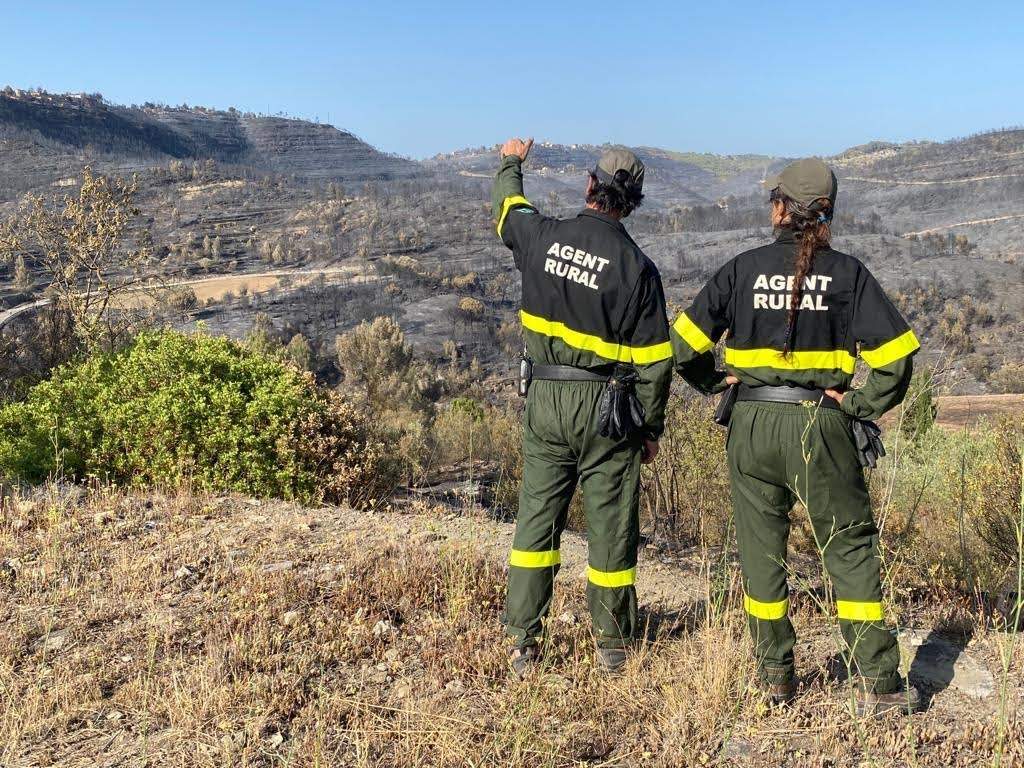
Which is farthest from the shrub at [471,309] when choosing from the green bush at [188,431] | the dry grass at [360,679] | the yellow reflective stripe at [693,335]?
the yellow reflective stripe at [693,335]

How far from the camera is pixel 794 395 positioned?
2.83 metres

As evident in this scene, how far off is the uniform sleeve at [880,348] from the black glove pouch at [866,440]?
0.06m

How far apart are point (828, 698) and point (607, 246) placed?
1929 millimetres

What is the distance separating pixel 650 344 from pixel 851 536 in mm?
1017

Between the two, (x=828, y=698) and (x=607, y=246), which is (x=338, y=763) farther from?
(x=607, y=246)

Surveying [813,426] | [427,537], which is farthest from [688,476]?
[813,426]

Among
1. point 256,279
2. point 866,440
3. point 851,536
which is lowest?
point 256,279

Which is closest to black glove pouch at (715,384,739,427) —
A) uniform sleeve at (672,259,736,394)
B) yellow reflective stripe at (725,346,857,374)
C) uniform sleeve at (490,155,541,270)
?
uniform sleeve at (672,259,736,394)

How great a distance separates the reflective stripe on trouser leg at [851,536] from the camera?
276 centimetres

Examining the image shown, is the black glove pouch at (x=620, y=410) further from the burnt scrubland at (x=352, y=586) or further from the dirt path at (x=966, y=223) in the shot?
the dirt path at (x=966, y=223)

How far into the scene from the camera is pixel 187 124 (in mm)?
141500

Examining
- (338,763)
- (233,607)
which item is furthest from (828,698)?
(233,607)

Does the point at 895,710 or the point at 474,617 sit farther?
the point at 474,617

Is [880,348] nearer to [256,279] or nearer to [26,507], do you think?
[26,507]
